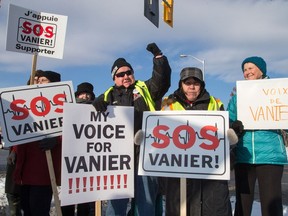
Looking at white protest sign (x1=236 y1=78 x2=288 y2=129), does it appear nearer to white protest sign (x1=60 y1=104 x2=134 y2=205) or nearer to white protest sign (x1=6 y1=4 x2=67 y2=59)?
white protest sign (x1=60 y1=104 x2=134 y2=205)

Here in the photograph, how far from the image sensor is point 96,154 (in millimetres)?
3324

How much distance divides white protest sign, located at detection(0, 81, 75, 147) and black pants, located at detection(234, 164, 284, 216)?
179 centimetres

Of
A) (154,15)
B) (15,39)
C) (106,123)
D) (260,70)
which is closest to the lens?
(106,123)

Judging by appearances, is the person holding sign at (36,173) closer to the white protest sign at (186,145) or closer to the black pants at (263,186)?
the white protest sign at (186,145)

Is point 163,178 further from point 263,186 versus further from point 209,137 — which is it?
point 263,186

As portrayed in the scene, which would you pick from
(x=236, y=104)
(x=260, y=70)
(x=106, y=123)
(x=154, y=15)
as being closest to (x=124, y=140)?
(x=106, y=123)

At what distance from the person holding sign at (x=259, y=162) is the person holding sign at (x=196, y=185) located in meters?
0.43

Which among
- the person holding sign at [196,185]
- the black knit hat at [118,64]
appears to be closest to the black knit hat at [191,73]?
the person holding sign at [196,185]

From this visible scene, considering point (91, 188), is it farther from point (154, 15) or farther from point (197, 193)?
point (154, 15)

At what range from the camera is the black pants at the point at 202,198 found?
3.07 metres

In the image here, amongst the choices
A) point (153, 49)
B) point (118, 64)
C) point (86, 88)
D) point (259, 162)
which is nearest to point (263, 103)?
point (259, 162)

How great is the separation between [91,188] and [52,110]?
81cm

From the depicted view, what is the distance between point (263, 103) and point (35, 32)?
2.46 m

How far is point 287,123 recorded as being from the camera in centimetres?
345
